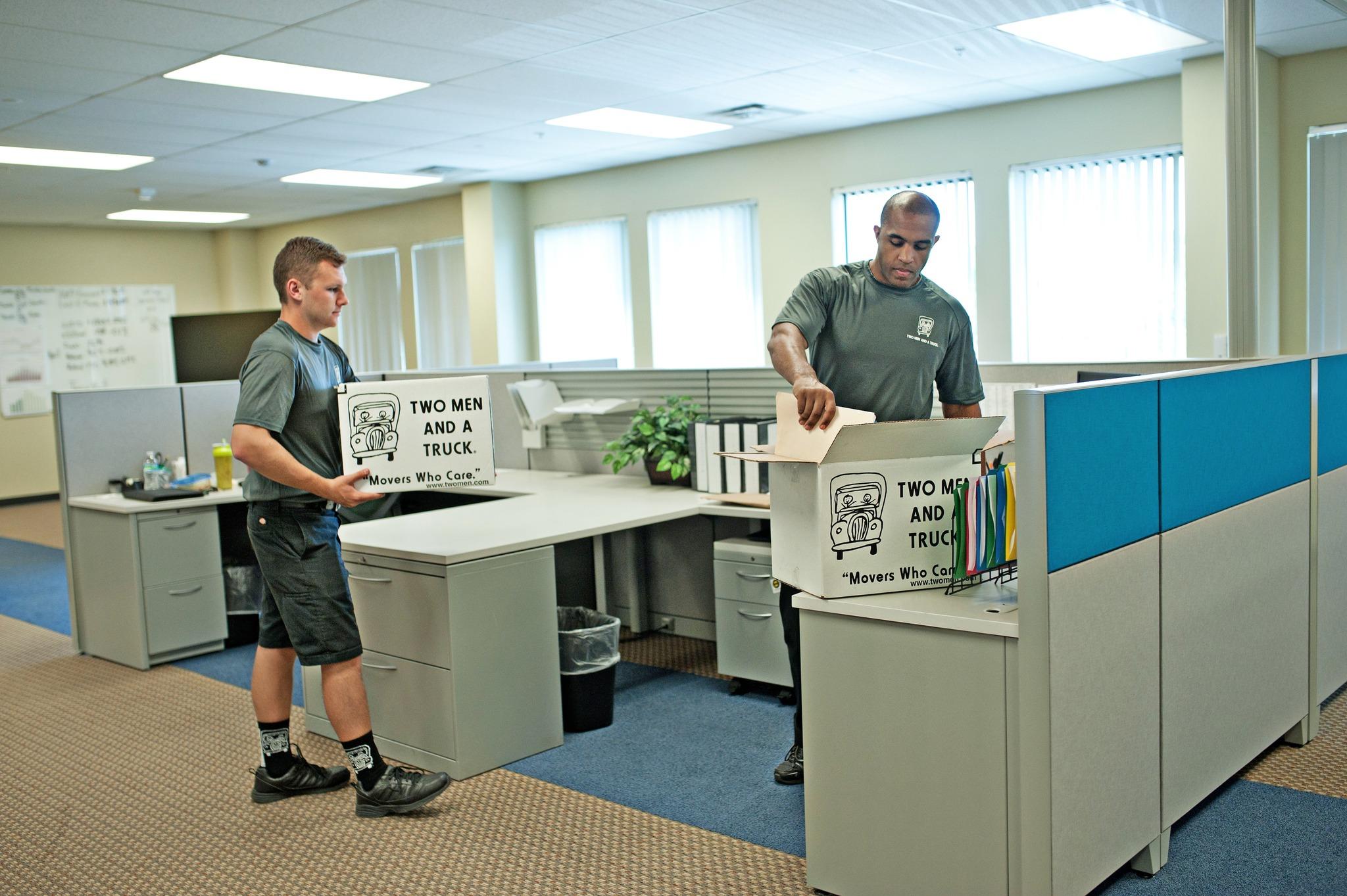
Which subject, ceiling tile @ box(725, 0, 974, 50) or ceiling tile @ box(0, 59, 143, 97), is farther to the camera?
ceiling tile @ box(0, 59, 143, 97)

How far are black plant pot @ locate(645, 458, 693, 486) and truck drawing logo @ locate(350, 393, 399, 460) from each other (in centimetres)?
141

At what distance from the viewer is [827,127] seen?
6660mm

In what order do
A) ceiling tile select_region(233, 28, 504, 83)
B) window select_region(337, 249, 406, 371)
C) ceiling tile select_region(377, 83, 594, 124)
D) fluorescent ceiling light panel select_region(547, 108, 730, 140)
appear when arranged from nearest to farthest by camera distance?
ceiling tile select_region(233, 28, 504, 83) < ceiling tile select_region(377, 83, 594, 124) < fluorescent ceiling light panel select_region(547, 108, 730, 140) < window select_region(337, 249, 406, 371)

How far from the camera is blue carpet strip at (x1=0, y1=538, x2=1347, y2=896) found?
85.0 inches

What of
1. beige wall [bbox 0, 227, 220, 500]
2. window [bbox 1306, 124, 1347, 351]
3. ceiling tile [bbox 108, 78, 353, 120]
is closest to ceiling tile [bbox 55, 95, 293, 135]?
ceiling tile [bbox 108, 78, 353, 120]

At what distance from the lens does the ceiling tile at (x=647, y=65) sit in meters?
4.70

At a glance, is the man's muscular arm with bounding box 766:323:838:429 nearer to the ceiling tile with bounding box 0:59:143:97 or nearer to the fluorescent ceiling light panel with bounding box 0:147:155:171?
the ceiling tile with bounding box 0:59:143:97

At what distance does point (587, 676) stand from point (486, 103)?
3.49 meters

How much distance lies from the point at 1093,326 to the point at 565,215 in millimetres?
4039

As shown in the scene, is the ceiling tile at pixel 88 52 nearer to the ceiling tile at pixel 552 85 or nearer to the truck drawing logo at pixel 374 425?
the ceiling tile at pixel 552 85

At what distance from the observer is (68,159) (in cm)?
663

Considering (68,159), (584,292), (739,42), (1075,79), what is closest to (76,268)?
(68,159)

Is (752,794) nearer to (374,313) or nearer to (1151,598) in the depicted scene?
(1151,598)

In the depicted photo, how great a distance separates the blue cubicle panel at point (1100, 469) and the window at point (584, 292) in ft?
20.0
